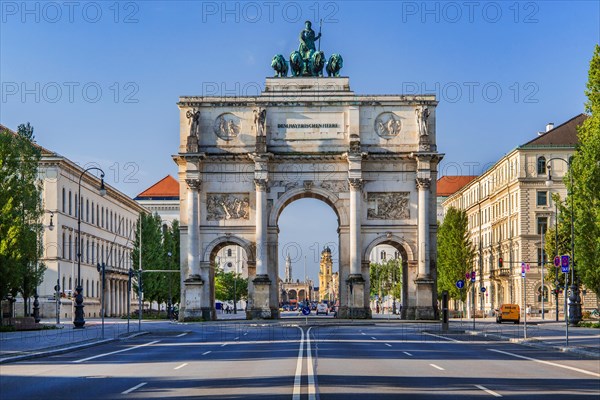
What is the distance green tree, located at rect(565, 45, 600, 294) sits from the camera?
53.0 metres

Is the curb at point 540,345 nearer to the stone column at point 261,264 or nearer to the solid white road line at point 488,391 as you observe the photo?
the solid white road line at point 488,391

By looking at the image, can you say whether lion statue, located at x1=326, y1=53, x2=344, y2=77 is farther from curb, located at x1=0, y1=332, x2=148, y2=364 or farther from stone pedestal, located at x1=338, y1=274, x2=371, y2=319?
curb, located at x1=0, y1=332, x2=148, y2=364

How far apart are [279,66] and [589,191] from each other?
3111 centimetres

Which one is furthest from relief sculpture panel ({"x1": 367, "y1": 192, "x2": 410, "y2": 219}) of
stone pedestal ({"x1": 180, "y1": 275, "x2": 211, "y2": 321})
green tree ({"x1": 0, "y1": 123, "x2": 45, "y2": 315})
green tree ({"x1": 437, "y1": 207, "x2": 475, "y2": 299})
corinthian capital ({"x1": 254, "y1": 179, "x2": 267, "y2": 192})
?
green tree ({"x1": 437, "y1": 207, "x2": 475, "y2": 299})

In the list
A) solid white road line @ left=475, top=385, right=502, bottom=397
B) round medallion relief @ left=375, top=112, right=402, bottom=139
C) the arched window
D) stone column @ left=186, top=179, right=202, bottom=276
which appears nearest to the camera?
solid white road line @ left=475, top=385, right=502, bottom=397

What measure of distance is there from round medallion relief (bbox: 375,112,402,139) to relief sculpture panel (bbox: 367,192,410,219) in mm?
4370

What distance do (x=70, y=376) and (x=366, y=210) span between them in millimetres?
53044

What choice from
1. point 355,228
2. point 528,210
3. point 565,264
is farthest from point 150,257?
point 565,264

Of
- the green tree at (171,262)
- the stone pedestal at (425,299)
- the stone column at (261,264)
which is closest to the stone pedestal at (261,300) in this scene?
the stone column at (261,264)

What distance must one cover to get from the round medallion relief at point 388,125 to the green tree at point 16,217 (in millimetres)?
25318

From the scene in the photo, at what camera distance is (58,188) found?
95375 millimetres

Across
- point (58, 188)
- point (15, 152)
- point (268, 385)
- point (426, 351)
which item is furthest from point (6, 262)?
point (58, 188)

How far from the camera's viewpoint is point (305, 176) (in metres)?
75.2

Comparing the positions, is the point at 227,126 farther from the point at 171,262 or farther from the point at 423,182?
the point at 171,262
